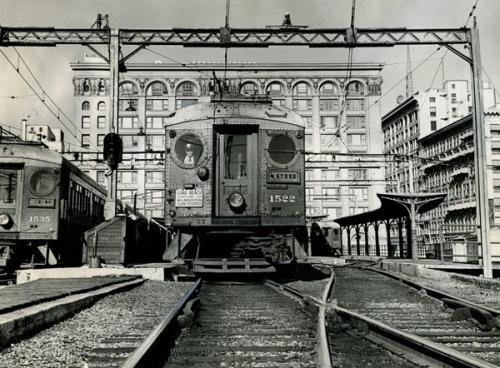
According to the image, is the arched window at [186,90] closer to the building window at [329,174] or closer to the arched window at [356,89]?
the building window at [329,174]

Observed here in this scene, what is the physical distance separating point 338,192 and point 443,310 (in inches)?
2532

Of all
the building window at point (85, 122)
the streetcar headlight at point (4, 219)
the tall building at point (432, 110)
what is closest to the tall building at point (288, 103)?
the building window at point (85, 122)

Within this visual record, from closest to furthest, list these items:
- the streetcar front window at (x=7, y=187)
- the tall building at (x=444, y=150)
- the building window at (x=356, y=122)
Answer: the streetcar front window at (x=7, y=187) < the tall building at (x=444, y=150) < the building window at (x=356, y=122)

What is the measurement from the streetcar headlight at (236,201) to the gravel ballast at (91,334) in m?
2.92

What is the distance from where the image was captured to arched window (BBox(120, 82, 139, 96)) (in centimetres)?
7319

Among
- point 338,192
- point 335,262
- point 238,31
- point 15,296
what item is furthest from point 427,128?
point 15,296

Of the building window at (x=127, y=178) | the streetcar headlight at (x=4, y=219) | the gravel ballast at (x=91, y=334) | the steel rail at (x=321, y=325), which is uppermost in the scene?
the building window at (x=127, y=178)

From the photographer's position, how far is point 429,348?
4.49 metres

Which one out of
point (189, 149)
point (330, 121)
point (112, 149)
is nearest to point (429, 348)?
point (189, 149)

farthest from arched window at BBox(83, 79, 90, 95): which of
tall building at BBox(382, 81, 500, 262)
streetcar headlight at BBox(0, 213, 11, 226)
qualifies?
streetcar headlight at BBox(0, 213, 11, 226)

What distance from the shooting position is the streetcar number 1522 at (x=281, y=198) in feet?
39.2

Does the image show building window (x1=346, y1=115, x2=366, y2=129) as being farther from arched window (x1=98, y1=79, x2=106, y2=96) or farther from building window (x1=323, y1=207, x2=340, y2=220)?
arched window (x1=98, y1=79, x2=106, y2=96)

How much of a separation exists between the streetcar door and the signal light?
6.69 meters

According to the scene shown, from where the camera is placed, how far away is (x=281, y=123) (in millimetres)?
12328
